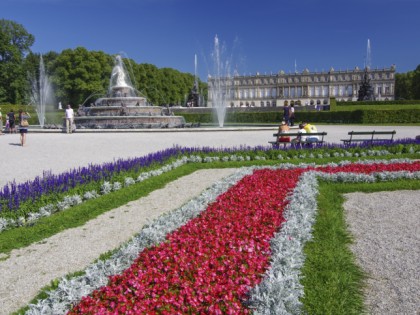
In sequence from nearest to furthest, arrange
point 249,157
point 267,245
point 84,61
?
point 267,245 → point 249,157 → point 84,61

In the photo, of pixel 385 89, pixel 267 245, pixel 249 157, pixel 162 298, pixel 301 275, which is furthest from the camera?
pixel 385 89

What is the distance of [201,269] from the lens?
145 inches

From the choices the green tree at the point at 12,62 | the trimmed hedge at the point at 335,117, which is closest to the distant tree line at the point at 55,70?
the green tree at the point at 12,62

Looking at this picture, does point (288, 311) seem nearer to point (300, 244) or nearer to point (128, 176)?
point (300, 244)

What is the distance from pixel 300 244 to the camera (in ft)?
15.3

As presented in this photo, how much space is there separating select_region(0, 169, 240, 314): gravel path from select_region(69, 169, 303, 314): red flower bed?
0.86 m

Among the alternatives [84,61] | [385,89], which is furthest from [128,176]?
[385,89]

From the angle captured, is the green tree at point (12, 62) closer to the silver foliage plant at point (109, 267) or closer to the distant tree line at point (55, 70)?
the distant tree line at point (55, 70)

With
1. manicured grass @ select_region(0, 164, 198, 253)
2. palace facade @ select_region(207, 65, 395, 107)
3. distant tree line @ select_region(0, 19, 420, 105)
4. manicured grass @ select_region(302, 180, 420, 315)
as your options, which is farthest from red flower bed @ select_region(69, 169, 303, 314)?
palace facade @ select_region(207, 65, 395, 107)

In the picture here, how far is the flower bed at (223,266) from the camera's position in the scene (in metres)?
3.18

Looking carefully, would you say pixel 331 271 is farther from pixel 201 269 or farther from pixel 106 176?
pixel 106 176

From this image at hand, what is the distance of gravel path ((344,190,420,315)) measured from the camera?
12.0 ft

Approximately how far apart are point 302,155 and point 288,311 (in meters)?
8.82

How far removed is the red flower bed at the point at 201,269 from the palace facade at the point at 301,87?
360ft
